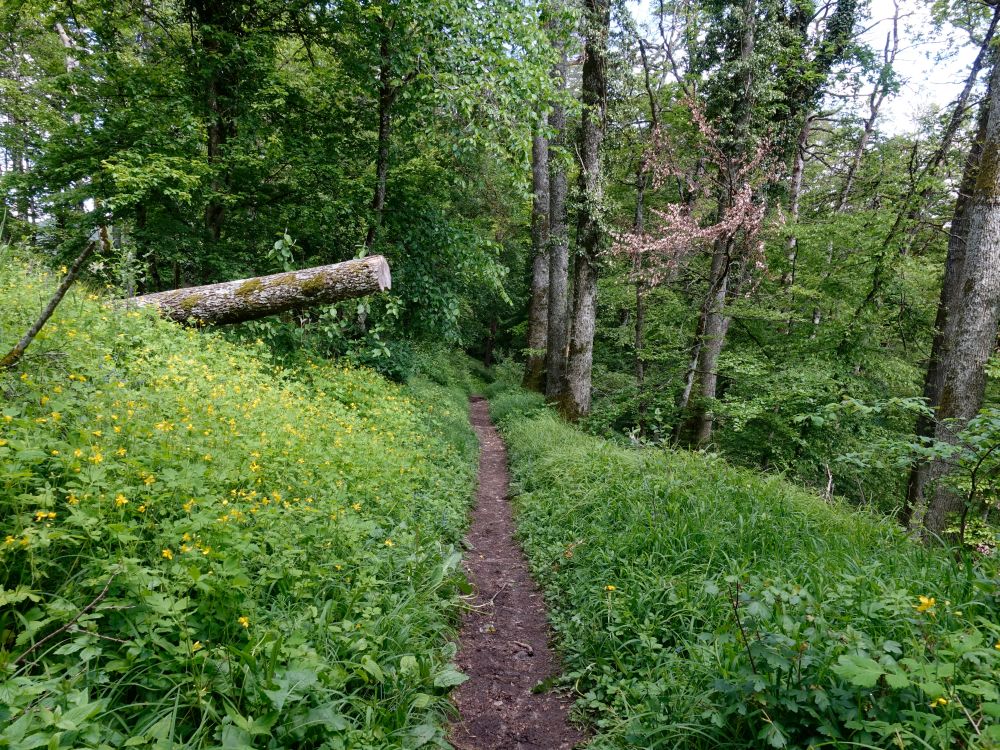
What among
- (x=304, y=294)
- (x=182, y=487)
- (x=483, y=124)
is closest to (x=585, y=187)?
(x=483, y=124)

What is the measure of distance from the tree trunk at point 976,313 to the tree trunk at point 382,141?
8.85 m

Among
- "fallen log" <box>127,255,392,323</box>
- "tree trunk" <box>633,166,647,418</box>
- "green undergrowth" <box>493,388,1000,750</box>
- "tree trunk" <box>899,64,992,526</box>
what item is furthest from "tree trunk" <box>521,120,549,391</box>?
"green undergrowth" <box>493,388,1000,750</box>

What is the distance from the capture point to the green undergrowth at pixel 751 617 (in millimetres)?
1971

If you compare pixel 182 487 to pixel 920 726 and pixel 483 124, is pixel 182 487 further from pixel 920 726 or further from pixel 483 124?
pixel 483 124

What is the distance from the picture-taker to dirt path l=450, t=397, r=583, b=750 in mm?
3039

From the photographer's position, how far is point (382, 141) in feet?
28.8

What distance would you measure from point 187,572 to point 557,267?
37.1ft

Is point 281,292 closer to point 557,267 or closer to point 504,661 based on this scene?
point 504,661

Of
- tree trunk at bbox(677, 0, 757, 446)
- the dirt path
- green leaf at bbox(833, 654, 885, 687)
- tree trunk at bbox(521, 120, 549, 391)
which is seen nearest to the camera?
green leaf at bbox(833, 654, 885, 687)

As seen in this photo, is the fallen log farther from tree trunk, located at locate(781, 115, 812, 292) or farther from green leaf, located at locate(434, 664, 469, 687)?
tree trunk, located at locate(781, 115, 812, 292)

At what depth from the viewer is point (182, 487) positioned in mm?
2891

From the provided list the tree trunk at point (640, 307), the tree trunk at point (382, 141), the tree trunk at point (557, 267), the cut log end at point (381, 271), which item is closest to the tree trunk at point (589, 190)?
the tree trunk at point (640, 307)

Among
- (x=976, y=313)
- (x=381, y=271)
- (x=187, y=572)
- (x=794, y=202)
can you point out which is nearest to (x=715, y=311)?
(x=976, y=313)

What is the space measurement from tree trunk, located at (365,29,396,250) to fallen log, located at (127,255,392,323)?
2698 mm
